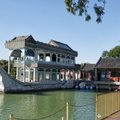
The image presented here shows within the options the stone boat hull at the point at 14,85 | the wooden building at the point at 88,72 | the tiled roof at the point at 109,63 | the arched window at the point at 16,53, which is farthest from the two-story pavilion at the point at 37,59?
the tiled roof at the point at 109,63

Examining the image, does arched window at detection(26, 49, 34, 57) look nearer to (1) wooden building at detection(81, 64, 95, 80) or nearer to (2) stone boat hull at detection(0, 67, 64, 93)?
(2) stone boat hull at detection(0, 67, 64, 93)

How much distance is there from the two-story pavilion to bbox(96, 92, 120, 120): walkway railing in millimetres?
18823

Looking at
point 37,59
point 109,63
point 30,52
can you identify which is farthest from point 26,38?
point 109,63

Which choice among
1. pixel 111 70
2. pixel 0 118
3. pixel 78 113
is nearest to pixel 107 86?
pixel 111 70

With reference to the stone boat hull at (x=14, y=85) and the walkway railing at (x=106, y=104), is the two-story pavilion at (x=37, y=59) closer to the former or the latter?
the stone boat hull at (x=14, y=85)

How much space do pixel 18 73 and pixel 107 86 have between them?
49.0 ft

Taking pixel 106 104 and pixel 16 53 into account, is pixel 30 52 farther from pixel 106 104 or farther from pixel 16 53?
pixel 106 104

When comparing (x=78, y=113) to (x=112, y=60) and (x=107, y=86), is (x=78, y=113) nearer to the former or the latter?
(x=107, y=86)

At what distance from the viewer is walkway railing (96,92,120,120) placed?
8.05 meters

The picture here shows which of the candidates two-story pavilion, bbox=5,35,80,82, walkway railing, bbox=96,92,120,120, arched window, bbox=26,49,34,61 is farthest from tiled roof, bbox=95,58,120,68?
walkway railing, bbox=96,92,120,120

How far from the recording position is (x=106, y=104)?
852cm

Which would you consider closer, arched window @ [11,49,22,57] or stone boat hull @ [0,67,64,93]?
stone boat hull @ [0,67,64,93]

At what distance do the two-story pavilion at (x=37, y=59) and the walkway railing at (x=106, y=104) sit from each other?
18.8 metres

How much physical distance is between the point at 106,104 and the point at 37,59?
2094 cm
